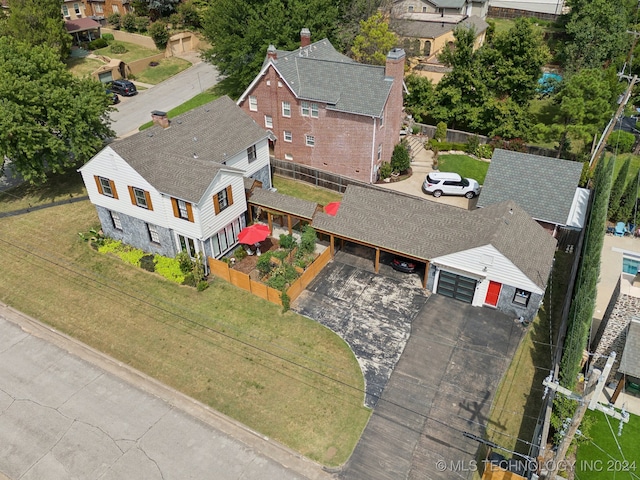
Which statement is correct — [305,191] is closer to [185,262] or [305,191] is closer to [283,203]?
[283,203]

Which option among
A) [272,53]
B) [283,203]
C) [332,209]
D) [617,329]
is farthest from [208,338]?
[272,53]

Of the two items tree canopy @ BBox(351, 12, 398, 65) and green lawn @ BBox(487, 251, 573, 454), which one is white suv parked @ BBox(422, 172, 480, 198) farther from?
tree canopy @ BBox(351, 12, 398, 65)

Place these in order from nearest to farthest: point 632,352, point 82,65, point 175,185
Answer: point 632,352, point 175,185, point 82,65

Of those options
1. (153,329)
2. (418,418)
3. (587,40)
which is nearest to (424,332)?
(418,418)

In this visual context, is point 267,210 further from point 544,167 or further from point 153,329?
point 544,167

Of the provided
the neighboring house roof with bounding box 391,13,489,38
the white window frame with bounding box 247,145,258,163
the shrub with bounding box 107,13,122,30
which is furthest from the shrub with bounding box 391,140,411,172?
the shrub with bounding box 107,13,122,30

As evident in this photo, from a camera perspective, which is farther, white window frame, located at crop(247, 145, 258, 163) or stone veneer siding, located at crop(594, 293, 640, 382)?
white window frame, located at crop(247, 145, 258, 163)

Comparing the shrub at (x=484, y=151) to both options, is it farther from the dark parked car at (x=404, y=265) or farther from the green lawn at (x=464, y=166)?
the dark parked car at (x=404, y=265)

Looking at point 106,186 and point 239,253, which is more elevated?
point 106,186
